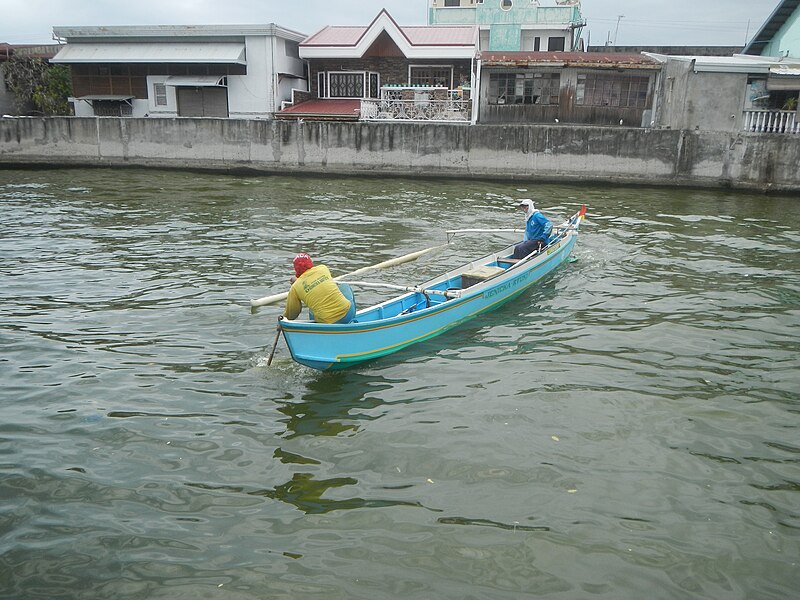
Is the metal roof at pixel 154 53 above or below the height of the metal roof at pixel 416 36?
below

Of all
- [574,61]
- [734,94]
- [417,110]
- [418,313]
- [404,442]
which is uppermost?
[574,61]

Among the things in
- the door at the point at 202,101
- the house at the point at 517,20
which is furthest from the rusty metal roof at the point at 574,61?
the door at the point at 202,101

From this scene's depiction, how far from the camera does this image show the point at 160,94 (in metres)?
37.5

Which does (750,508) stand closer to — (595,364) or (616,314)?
(595,364)

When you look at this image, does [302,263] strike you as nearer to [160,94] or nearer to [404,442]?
[404,442]

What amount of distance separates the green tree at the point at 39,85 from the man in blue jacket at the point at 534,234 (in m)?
35.3

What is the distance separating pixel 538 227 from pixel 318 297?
6863 mm

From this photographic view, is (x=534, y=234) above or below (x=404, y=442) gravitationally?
Answer: above

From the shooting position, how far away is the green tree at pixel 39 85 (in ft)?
122

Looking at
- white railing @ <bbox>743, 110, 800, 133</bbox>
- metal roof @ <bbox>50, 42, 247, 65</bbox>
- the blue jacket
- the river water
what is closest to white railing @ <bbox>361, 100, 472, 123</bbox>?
metal roof @ <bbox>50, 42, 247, 65</bbox>

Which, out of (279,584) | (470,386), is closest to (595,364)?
(470,386)

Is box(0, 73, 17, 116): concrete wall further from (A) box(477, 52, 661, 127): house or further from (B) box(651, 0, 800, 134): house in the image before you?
(B) box(651, 0, 800, 134): house

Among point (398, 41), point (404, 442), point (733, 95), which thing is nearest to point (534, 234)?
point (404, 442)

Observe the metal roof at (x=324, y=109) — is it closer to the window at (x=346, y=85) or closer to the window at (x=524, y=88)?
the window at (x=346, y=85)
